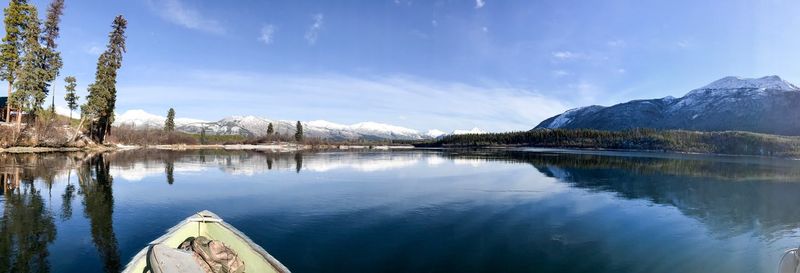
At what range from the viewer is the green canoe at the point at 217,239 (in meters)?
9.60

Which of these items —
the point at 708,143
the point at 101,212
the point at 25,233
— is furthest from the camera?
the point at 708,143

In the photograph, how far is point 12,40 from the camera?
6025 centimetres

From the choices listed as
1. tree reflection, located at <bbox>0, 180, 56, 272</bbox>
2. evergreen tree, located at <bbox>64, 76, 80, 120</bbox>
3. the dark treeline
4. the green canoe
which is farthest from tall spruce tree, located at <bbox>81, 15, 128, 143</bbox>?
the dark treeline

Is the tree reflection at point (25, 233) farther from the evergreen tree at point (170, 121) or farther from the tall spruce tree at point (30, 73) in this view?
the evergreen tree at point (170, 121)

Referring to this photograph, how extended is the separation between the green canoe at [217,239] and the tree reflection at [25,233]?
3.75 meters

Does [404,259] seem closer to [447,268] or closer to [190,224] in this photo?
[447,268]

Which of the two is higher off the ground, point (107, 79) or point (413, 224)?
point (107, 79)

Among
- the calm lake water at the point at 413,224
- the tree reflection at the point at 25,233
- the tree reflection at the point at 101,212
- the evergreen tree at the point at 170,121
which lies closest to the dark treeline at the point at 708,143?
the calm lake water at the point at 413,224

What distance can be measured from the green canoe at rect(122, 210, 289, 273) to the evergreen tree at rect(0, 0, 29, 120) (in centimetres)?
6948

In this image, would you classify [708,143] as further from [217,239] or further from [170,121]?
[170,121]

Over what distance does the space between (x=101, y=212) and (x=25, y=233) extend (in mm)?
4772

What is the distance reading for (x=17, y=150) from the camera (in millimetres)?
60031

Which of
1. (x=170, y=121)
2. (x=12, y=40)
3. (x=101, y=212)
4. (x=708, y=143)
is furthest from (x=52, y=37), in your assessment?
(x=708, y=143)

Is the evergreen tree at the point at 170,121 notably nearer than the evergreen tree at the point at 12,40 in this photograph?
No
